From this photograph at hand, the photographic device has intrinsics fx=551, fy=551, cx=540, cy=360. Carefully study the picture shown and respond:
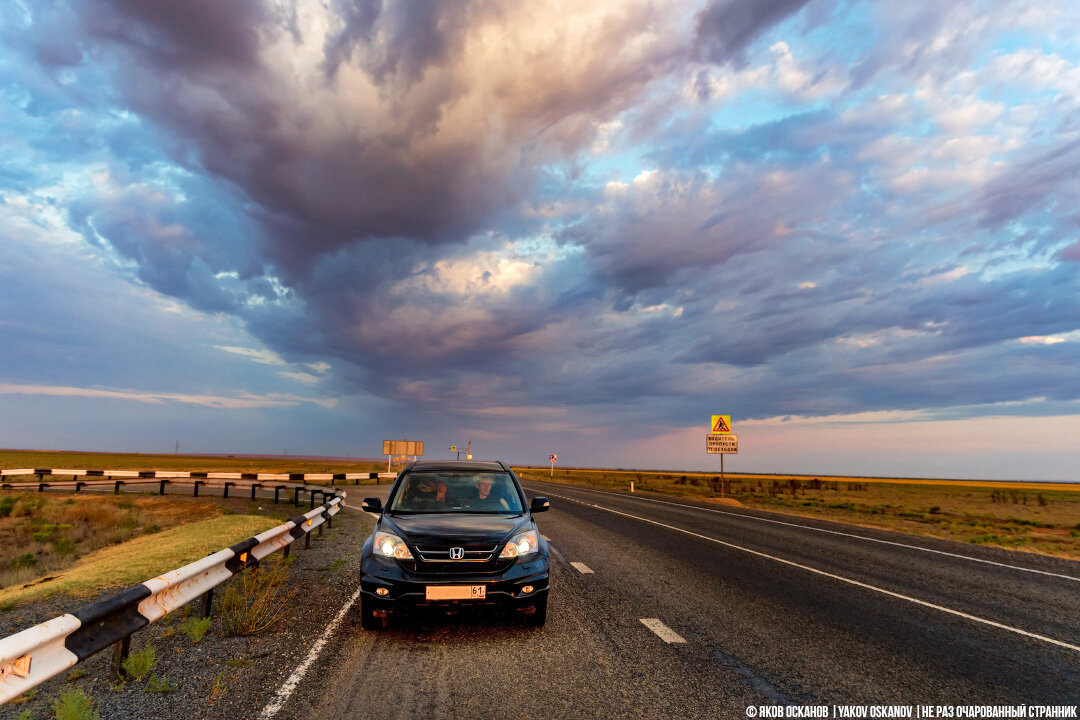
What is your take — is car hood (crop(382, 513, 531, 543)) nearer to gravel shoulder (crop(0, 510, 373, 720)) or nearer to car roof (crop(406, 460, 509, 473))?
car roof (crop(406, 460, 509, 473))

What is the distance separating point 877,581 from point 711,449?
2316 centimetres

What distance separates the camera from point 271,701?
3840mm

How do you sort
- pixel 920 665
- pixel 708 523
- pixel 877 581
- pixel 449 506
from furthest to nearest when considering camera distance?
pixel 708 523 < pixel 877 581 < pixel 449 506 < pixel 920 665

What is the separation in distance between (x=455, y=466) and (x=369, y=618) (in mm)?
2041

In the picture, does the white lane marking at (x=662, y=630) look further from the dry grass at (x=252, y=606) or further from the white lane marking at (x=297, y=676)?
the dry grass at (x=252, y=606)

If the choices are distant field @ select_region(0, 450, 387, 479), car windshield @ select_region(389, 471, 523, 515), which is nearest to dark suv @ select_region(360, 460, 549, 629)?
car windshield @ select_region(389, 471, 523, 515)

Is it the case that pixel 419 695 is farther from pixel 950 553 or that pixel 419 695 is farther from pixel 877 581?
pixel 950 553

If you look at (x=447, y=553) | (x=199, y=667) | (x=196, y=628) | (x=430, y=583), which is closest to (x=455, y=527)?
(x=447, y=553)

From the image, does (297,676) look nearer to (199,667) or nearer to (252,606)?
(199,667)

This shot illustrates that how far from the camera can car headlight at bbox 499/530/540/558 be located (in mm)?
5316

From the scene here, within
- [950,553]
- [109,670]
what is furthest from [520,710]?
[950,553]

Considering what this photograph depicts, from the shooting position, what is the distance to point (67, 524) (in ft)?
49.3

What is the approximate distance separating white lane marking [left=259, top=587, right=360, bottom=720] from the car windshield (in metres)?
1.27

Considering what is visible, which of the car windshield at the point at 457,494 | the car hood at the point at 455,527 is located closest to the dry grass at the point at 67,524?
the car windshield at the point at 457,494
